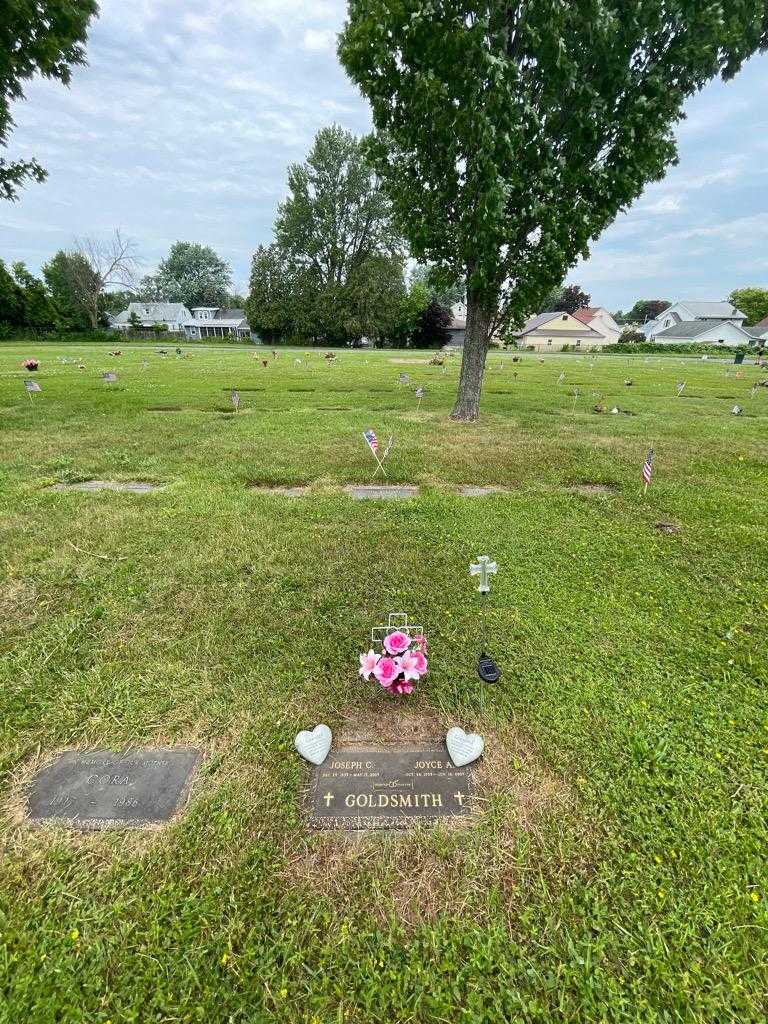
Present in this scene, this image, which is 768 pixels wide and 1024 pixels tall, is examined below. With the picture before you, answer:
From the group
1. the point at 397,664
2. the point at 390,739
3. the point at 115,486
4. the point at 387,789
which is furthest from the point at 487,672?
the point at 115,486

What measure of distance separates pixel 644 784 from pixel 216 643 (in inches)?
92.7

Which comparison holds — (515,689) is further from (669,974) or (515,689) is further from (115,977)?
(115,977)

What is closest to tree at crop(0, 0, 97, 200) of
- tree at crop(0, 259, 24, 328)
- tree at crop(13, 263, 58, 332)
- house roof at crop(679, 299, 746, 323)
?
tree at crop(0, 259, 24, 328)

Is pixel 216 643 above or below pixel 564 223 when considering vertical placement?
below

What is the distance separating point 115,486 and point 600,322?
75638 mm

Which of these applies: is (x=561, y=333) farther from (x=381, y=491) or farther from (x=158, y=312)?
(x=381, y=491)

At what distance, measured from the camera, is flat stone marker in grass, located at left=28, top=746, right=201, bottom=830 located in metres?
1.80

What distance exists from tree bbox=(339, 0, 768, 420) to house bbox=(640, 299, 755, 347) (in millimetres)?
57693

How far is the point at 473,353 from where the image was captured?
905cm

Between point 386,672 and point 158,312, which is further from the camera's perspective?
point 158,312

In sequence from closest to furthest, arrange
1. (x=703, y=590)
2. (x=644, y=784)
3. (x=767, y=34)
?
(x=644, y=784) < (x=703, y=590) < (x=767, y=34)

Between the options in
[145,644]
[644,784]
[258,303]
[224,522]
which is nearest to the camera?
[644,784]

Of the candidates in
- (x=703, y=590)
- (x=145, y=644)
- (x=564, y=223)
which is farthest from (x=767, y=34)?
(x=145, y=644)

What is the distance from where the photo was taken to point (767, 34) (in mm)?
7082
